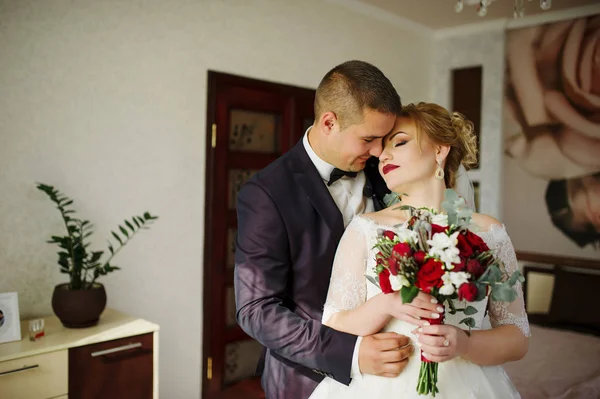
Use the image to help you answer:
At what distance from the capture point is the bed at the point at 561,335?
3.03m

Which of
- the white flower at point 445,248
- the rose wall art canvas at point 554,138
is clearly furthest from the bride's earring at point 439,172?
the rose wall art canvas at point 554,138

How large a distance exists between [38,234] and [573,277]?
12.9 feet

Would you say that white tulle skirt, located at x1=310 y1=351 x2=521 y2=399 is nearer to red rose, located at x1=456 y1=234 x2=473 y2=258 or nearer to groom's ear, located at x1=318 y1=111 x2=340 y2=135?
red rose, located at x1=456 y1=234 x2=473 y2=258

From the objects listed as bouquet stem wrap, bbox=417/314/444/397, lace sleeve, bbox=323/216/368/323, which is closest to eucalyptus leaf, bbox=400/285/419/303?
bouquet stem wrap, bbox=417/314/444/397

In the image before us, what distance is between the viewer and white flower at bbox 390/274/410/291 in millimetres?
1322

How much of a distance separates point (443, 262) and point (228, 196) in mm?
2654

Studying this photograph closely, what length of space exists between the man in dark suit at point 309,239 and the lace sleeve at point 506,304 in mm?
300

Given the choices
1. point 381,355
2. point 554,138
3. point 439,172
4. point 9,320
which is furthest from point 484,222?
point 554,138

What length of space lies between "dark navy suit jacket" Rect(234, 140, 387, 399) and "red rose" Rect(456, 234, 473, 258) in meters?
0.43

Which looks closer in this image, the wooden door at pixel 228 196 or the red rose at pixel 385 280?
the red rose at pixel 385 280

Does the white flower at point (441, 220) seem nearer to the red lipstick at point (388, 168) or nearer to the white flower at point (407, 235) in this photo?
the white flower at point (407, 235)

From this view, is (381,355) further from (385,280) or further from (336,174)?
(336,174)

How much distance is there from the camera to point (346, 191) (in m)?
1.96

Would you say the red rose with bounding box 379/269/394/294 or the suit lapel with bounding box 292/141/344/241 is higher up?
the suit lapel with bounding box 292/141/344/241
